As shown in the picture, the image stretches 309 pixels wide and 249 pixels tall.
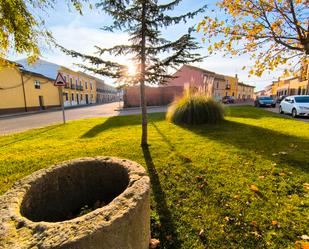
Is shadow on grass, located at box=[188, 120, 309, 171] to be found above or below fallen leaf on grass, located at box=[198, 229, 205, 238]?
above

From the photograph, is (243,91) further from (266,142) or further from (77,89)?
(266,142)

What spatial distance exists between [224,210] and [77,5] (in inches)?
212

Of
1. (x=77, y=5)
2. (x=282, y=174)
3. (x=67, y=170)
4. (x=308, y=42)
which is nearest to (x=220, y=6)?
(x=308, y=42)

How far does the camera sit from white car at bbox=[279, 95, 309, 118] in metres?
12.1

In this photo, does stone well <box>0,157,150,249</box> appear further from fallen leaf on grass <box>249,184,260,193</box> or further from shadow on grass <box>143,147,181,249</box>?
fallen leaf on grass <box>249,184,260,193</box>

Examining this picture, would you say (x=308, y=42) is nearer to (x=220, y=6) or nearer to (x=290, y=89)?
(x=220, y=6)

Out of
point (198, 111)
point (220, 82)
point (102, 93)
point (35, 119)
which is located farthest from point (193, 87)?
point (102, 93)

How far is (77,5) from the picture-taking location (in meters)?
4.68

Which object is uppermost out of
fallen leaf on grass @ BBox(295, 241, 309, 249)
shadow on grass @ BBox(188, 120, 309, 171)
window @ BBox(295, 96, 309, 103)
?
window @ BBox(295, 96, 309, 103)

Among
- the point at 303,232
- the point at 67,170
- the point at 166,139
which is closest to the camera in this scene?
the point at 303,232

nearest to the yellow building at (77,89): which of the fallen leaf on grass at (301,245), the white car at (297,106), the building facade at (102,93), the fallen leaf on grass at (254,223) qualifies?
the building facade at (102,93)

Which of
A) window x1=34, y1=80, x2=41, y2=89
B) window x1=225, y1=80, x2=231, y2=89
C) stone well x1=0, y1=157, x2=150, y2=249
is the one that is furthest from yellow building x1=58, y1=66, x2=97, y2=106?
stone well x1=0, y1=157, x2=150, y2=249

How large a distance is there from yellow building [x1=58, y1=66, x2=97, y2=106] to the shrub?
1303 inches

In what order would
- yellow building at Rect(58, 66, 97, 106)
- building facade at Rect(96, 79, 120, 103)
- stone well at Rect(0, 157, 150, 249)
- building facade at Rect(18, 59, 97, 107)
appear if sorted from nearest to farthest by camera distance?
stone well at Rect(0, 157, 150, 249) → building facade at Rect(18, 59, 97, 107) → yellow building at Rect(58, 66, 97, 106) → building facade at Rect(96, 79, 120, 103)
